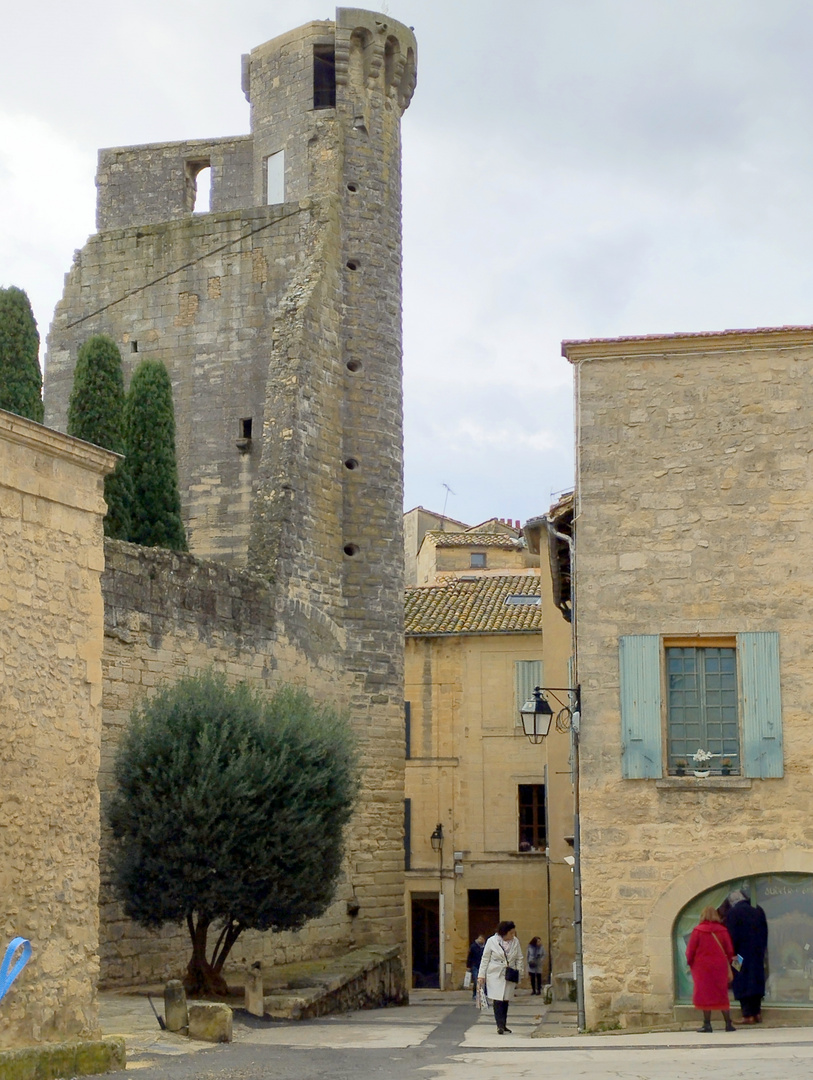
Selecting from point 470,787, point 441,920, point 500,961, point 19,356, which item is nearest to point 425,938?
point 441,920

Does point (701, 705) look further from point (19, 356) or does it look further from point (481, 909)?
point (481, 909)

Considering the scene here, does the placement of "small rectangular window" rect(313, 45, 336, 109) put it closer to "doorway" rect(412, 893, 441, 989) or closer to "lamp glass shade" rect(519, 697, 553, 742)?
"lamp glass shade" rect(519, 697, 553, 742)

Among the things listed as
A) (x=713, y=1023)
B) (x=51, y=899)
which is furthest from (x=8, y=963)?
(x=713, y=1023)

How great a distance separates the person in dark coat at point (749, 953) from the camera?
1305 cm

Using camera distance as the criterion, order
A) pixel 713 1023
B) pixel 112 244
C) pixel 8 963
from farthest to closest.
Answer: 1. pixel 112 244
2. pixel 713 1023
3. pixel 8 963

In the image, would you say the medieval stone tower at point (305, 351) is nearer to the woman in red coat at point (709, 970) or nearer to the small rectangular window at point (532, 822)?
the small rectangular window at point (532, 822)

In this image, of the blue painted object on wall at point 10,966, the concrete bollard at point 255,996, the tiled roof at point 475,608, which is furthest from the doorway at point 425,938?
the blue painted object on wall at point 10,966

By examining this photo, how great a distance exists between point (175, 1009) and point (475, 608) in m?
18.2

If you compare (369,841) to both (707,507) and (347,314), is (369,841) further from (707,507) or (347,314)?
(707,507)

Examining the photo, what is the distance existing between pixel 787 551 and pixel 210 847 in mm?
6610

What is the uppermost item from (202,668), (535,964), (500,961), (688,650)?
(202,668)

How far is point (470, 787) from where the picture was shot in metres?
29.7

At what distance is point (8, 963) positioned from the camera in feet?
32.9

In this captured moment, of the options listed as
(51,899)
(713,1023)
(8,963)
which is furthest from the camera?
(713,1023)
